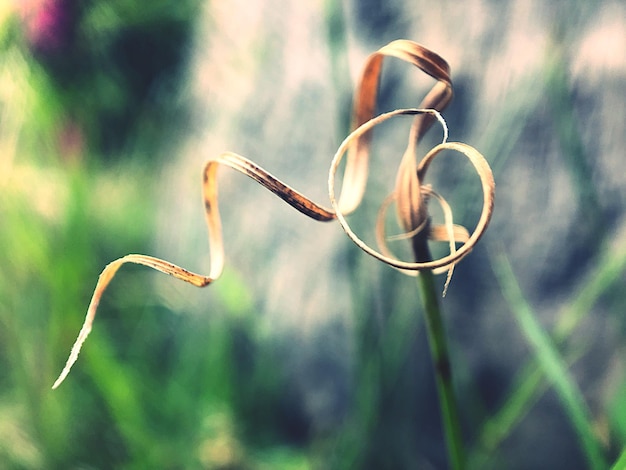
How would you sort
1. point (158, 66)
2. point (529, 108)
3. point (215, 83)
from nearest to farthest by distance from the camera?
point (529, 108) < point (215, 83) < point (158, 66)

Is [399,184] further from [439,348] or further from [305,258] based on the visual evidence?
[305,258]

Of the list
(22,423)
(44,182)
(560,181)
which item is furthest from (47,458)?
(560,181)

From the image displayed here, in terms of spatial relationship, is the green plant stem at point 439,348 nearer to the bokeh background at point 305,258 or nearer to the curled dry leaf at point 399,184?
the curled dry leaf at point 399,184

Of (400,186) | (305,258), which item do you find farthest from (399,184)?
(305,258)

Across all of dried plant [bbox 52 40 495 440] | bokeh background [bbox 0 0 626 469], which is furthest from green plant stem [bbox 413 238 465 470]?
bokeh background [bbox 0 0 626 469]

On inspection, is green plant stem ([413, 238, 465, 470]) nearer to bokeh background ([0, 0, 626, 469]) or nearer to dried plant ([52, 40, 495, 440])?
dried plant ([52, 40, 495, 440])

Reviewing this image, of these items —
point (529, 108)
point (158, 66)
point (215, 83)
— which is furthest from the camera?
point (158, 66)

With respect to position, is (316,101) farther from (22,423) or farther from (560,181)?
(22,423)
